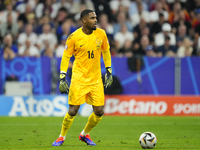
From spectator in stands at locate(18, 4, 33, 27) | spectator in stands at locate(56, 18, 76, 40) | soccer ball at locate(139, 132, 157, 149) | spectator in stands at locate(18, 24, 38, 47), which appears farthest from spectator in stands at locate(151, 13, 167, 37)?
soccer ball at locate(139, 132, 157, 149)

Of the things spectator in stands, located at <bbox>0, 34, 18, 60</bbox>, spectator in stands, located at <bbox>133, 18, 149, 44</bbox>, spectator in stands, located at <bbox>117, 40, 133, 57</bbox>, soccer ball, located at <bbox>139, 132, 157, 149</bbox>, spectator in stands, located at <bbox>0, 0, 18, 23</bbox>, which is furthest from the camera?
spectator in stands, located at <bbox>133, 18, 149, 44</bbox>

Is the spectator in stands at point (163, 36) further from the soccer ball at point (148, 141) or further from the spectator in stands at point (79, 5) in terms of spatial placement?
the soccer ball at point (148, 141)

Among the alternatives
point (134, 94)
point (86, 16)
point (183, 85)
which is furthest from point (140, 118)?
point (86, 16)

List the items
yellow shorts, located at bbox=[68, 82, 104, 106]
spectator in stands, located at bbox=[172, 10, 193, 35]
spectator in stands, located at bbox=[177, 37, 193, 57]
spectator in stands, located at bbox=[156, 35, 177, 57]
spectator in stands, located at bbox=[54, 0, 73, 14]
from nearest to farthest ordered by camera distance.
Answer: yellow shorts, located at bbox=[68, 82, 104, 106] → spectator in stands, located at bbox=[156, 35, 177, 57] → spectator in stands, located at bbox=[177, 37, 193, 57] → spectator in stands, located at bbox=[172, 10, 193, 35] → spectator in stands, located at bbox=[54, 0, 73, 14]

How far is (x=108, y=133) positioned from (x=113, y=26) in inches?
273

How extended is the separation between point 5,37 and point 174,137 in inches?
313

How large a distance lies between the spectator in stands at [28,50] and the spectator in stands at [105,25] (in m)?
2.61

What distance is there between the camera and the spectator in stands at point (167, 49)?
47.6 feet

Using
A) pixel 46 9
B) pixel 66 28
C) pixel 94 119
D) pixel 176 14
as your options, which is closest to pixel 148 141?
pixel 94 119

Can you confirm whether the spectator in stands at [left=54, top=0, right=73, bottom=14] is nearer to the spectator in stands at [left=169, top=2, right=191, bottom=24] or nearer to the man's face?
the spectator in stands at [left=169, top=2, right=191, bottom=24]

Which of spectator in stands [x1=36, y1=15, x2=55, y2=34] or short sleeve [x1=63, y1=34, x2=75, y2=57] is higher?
spectator in stands [x1=36, y1=15, x2=55, y2=34]

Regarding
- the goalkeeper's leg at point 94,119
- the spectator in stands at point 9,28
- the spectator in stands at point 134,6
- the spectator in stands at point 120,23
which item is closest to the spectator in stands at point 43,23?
the spectator in stands at point 9,28

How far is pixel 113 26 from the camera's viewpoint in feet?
50.3

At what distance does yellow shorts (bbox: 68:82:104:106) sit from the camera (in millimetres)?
6996
